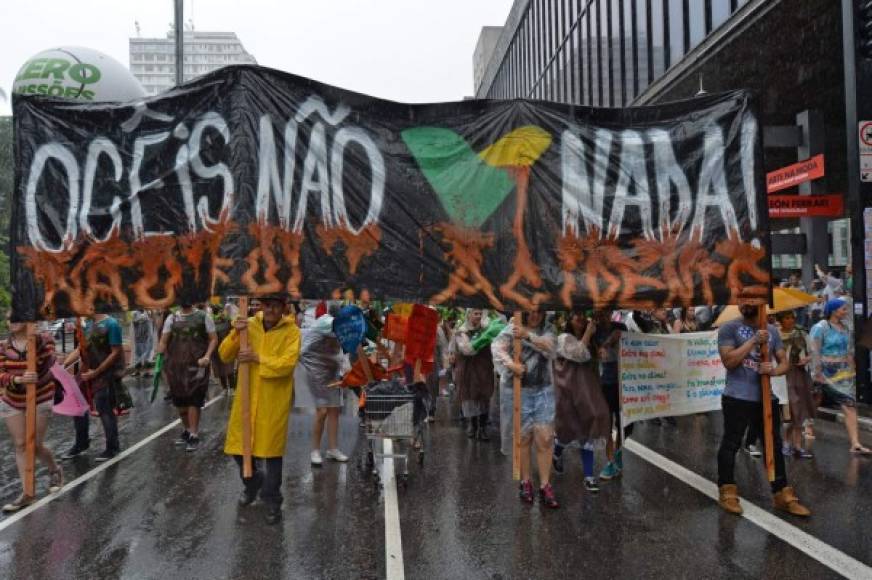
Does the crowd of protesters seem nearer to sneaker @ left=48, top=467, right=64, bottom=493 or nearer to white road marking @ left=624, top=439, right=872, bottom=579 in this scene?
sneaker @ left=48, top=467, right=64, bottom=493

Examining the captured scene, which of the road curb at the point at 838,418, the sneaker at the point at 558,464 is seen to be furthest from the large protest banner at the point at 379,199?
the road curb at the point at 838,418

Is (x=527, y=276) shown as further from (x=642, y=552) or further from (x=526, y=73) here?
(x=526, y=73)

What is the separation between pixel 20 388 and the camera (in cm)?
605

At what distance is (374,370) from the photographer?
7.10 meters

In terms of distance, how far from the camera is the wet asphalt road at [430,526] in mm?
4566

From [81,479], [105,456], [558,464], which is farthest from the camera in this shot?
[105,456]

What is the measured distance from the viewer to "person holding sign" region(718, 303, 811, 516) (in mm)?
5613

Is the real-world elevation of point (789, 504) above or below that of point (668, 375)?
below

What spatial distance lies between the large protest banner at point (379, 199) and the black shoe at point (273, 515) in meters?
1.73

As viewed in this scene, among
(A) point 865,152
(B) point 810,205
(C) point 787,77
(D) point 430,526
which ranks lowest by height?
(D) point 430,526

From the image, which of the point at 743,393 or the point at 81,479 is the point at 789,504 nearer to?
the point at 743,393

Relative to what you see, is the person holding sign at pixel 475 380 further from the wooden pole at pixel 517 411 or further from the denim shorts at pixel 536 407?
the wooden pole at pixel 517 411

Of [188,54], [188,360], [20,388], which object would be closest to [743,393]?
[188,360]

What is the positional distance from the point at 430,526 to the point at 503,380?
60.3 inches
